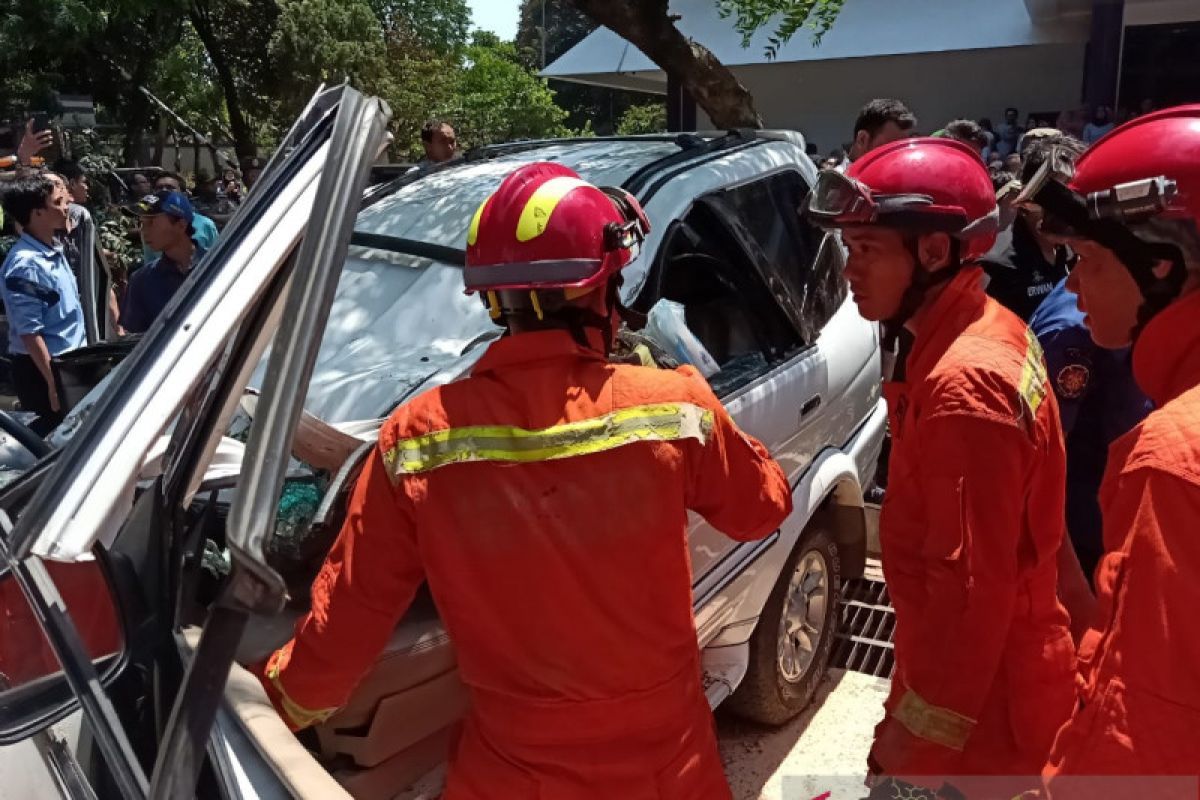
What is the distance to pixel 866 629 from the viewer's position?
13.5ft

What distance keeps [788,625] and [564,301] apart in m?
2.07

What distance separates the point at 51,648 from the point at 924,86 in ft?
62.6

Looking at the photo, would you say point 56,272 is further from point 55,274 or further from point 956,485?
point 956,485

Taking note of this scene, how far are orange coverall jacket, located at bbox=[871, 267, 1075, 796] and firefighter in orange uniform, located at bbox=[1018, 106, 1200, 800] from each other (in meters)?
0.17

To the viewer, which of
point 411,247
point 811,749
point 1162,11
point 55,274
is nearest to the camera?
point 411,247

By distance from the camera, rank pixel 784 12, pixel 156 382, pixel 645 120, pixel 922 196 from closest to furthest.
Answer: pixel 156 382 < pixel 922 196 < pixel 784 12 < pixel 645 120

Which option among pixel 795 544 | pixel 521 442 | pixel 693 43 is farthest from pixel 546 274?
pixel 693 43

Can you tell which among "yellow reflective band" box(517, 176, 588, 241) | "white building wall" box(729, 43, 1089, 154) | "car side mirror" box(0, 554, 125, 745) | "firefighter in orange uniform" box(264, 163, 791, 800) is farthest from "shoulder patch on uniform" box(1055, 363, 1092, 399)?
"white building wall" box(729, 43, 1089, 154)

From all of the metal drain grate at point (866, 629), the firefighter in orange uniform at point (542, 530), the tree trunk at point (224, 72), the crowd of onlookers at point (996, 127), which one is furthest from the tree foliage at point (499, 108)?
the firefighter in orange uniform at point (542, 530)

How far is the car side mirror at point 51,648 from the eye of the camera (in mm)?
1276

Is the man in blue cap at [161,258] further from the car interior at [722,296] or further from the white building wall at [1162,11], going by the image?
the white building wall at [1162,11]

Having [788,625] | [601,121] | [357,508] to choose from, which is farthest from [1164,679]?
[601,121]

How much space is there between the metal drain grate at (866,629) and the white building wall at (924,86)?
15.0 meters

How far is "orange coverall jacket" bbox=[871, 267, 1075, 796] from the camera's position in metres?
1.63
